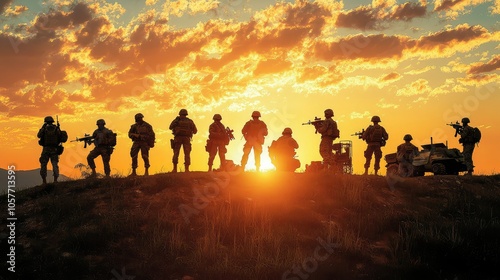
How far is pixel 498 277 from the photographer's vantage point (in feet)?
31.6

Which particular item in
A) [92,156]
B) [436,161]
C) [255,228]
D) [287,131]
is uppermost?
[287,131]

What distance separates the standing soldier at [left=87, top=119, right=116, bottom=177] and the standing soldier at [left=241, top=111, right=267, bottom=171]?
16.6ft

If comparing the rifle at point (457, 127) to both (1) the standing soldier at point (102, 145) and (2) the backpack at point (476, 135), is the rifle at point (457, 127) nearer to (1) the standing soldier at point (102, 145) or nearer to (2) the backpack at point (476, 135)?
(2) the backpack at point (476, 135)

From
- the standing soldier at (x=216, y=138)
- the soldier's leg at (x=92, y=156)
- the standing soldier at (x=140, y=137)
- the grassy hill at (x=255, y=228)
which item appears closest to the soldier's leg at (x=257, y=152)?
the standing soldier at (x=216, y=138)

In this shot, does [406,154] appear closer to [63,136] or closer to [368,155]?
[368,155]

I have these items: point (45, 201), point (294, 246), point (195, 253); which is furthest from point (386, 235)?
point (45, 201)

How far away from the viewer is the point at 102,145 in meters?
17.2

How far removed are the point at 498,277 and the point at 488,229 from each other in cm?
218

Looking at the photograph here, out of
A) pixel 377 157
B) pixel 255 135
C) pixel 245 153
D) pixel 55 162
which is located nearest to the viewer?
pixel 55 162

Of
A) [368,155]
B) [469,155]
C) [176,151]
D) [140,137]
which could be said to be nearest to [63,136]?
[140,137]

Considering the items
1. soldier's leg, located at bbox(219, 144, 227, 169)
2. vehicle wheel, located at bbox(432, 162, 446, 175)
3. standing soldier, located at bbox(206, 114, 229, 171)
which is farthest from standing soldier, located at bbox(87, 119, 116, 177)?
vehicle wheel, located at bbox(432, 162, 446, 175)

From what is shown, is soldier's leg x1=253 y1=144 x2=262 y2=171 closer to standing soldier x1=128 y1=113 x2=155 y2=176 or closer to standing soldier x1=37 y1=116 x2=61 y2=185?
standing soldier x1=128 y1=113 x2=155 y2=176

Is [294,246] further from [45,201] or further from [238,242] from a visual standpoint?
[45,201]

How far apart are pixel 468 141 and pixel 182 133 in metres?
12.1
